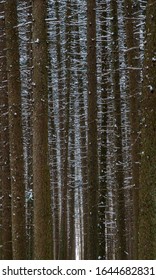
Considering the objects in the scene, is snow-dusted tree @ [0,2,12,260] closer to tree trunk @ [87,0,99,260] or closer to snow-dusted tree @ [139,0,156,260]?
tree trunk @ [87,0,99,260]

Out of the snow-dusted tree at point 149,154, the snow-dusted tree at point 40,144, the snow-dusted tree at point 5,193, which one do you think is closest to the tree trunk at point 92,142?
the snow-dusted tree at point 5,193

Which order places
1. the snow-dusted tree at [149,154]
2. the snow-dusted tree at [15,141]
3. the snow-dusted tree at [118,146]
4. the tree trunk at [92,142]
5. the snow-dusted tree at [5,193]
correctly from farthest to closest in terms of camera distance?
the snow-dusted tree at [118,146] → the tree trunk at [92,142] → the snow-dusted tree at [5,193] → the snow-dusted tree at [15,141] → the snow-dusted tree at [149,154]

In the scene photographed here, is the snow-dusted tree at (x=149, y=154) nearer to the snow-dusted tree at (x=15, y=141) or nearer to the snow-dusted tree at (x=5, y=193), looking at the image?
the snow-dusted tree at (x=15, y=141)

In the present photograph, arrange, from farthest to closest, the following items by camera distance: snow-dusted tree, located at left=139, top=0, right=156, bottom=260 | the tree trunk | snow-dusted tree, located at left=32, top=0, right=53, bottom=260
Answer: the tree trunk
snow-dusted tree, located at left=32, top=0, right=53, bottom=260
snow-dusted tree, located at left=139, top=0, right=156, bottom=260

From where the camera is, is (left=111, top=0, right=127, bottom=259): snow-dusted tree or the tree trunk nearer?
the tree trunk

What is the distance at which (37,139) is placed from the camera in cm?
816

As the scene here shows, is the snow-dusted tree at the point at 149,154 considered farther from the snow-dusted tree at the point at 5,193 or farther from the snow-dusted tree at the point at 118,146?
the snow-dusted tree at the point at 118,146

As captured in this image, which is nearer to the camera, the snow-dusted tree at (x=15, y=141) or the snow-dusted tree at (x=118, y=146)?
the snow-dusted tree at (x=15, y=141)

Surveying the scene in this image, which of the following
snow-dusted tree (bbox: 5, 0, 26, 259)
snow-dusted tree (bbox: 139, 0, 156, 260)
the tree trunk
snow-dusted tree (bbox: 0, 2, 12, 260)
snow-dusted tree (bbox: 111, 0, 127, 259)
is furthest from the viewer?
snow-dusted tree (bbox: 111, 0, 127, 259)

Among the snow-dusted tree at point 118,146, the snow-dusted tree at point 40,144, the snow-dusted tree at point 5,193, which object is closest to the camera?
the snow-dusted tree at point 40,144

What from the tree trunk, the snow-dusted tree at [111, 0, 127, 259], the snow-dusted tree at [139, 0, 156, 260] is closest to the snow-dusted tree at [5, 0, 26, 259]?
the tree trunk

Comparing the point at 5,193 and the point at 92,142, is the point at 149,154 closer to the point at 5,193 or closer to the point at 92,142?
the point at 92,142
